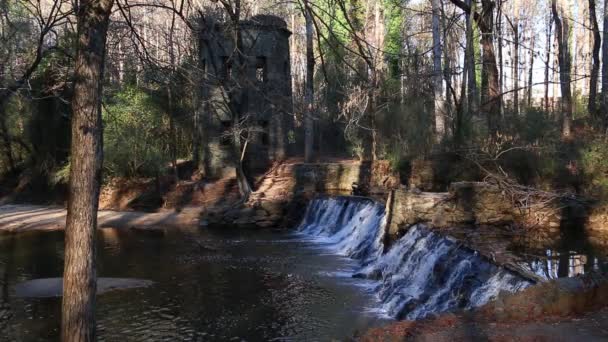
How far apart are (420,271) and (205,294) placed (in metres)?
3.83

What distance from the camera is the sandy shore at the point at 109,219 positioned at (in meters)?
19.7

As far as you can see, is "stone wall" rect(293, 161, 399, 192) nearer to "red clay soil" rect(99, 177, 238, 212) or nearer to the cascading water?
"red clay soil" rect(99, 177, 238, 212)

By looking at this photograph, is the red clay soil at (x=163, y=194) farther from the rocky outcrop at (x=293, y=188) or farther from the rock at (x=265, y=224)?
the rock at (x=265, y=224)

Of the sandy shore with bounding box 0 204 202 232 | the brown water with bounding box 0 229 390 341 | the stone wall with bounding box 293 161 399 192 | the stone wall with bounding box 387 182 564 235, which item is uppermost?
the stone wall with bounding box 293 161 399 192

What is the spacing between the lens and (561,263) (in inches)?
368

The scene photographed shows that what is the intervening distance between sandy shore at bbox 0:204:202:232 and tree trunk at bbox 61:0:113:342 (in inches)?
579

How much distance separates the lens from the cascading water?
28.0 ft

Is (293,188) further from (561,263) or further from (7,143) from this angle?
(7,143)

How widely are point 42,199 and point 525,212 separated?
20823 mm

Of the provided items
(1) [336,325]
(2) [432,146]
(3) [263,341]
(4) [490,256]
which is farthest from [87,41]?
(2) [432,146]

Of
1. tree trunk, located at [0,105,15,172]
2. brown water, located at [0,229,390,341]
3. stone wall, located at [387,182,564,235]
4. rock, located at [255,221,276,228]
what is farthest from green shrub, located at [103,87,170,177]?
stone wall, located at [387,182,564,235]

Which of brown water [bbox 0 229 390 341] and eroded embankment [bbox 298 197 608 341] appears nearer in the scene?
eroded embankment [bbox 298 197 608 341]

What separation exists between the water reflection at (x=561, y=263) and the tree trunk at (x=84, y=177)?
Result: 19.7ft

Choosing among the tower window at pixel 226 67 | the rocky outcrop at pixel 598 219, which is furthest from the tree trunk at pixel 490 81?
the tower window at pixel 226 67
